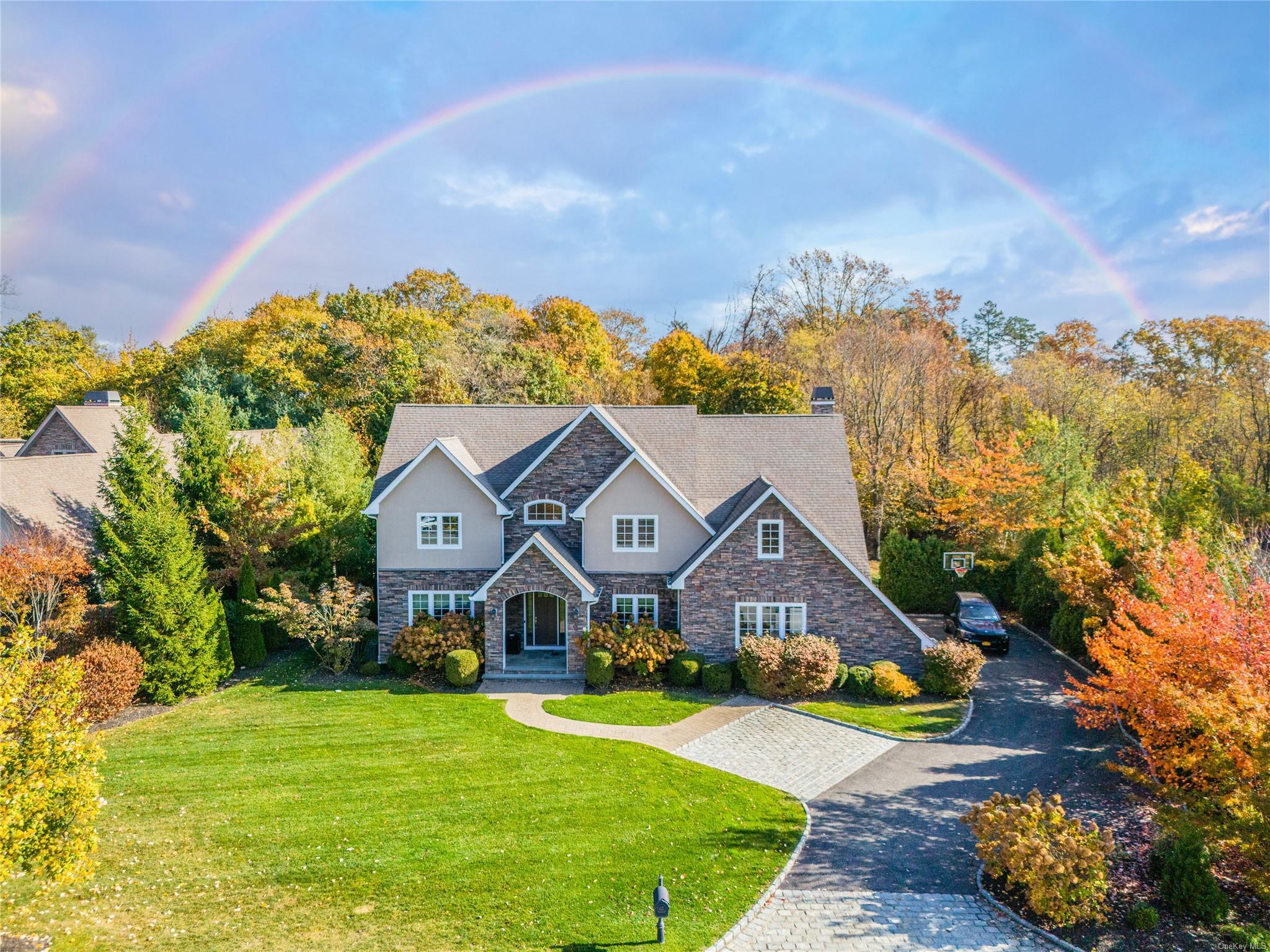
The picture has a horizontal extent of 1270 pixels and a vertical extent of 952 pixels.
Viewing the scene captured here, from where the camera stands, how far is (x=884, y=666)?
71.9 feet

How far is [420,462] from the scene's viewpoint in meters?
24.5

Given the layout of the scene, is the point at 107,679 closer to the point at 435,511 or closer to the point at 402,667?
the point at 402,667

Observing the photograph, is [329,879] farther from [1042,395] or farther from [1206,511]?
[1042,395]

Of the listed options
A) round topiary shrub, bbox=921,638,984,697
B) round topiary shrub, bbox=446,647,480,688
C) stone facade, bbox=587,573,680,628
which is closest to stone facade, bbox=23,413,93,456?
round topiary shrub, bbox=446,647,480,688

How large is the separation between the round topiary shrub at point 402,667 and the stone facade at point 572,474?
5462 mm

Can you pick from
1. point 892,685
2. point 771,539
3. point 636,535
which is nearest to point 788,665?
point 892,685

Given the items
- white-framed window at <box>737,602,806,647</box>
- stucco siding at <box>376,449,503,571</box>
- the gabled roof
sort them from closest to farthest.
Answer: white-framed window at <box>737,602,806,647</box>
the gabled roof
stucco siding at <box>376,449,503,571</box>

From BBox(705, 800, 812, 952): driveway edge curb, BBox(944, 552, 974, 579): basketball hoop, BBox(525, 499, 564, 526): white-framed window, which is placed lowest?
BBox(705, 800, 812, 952): driveway edge curb

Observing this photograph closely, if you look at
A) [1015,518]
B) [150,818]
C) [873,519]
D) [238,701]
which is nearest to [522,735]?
[150,818]

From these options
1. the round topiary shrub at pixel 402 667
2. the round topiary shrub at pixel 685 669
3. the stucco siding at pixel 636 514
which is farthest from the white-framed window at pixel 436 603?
the round topiary shrub at pixel 685 669

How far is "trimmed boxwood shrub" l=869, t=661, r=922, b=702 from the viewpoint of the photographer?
837 inches

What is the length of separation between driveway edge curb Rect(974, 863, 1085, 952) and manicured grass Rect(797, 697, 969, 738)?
21.5 feet

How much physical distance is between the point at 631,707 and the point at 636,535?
589 cm

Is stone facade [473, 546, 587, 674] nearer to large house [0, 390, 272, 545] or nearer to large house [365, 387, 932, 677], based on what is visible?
large house [365, 387, 932, 677]
